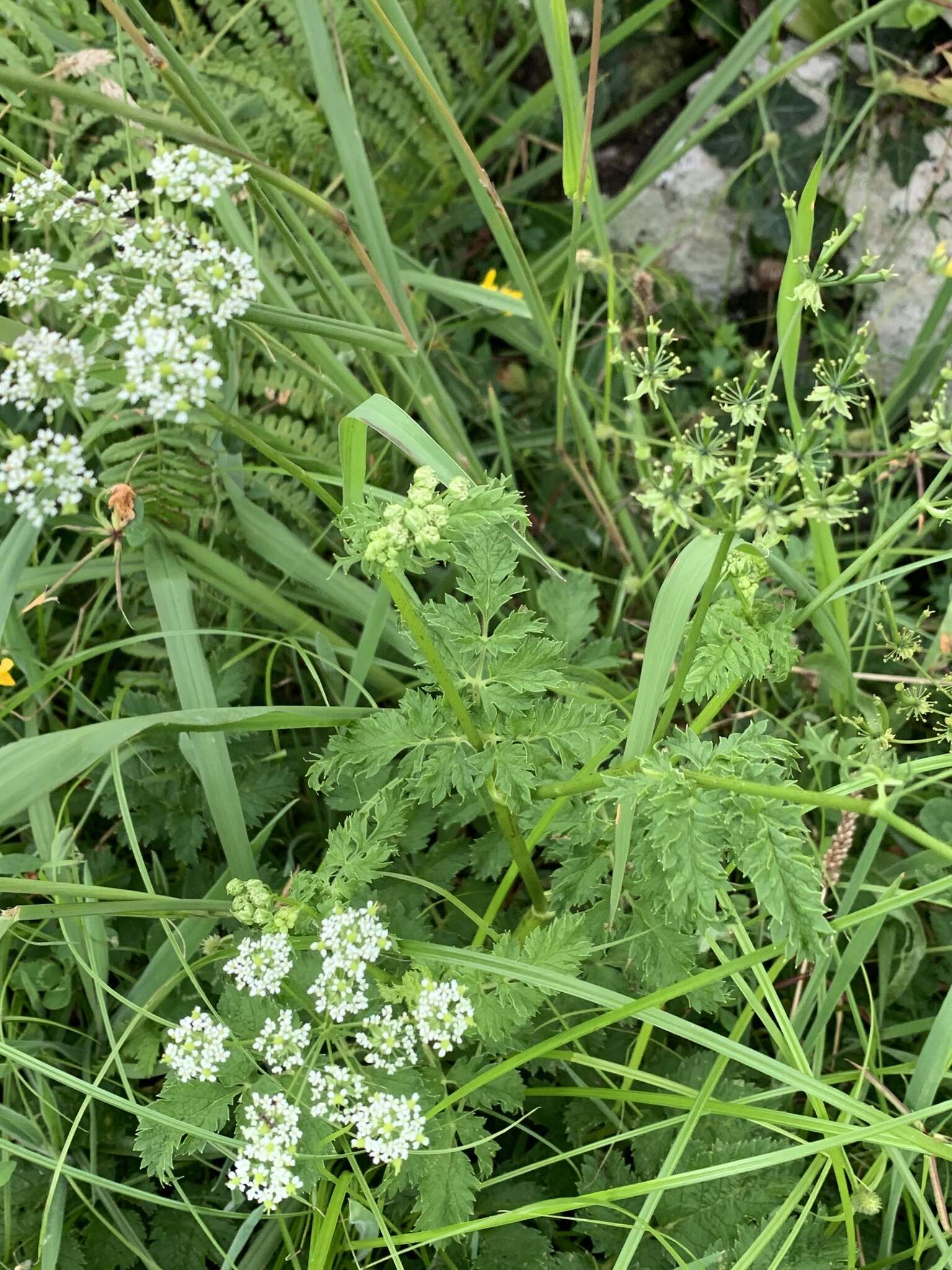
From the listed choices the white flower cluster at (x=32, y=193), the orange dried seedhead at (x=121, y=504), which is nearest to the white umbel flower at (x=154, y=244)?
the white flower cluster at (x=32, y=193)

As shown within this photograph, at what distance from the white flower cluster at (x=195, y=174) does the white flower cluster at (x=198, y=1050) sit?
4.02 feet

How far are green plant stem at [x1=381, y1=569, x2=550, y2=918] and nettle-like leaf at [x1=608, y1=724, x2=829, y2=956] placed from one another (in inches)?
11.9

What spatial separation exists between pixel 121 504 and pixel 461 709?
81 cm

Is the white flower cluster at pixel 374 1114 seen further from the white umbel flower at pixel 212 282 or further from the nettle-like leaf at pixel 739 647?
the white umbel flower at pixel 212 282

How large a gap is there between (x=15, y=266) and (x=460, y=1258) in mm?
1925

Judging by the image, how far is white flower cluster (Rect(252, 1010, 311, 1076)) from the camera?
153 centimetres

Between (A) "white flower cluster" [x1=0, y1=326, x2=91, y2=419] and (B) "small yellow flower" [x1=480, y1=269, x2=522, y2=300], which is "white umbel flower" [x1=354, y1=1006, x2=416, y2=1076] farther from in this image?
(B) "small yellow flower" [x1=480, y1=269, x2=522, y2=300]

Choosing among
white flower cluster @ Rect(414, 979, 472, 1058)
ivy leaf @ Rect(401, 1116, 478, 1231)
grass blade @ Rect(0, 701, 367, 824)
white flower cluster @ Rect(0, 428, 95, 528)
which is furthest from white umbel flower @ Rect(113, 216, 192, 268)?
ivy leaf @ Rect(401, 1116, 478, 1231)

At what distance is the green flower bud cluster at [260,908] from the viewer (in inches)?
59.8

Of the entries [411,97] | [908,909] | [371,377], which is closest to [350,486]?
[371,377]

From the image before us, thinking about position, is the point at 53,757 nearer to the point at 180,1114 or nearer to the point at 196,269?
the point at 180,1114

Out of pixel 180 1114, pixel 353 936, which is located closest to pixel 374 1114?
pixel 353 936

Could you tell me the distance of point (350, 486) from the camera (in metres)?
1.66

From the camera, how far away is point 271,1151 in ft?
4.77
